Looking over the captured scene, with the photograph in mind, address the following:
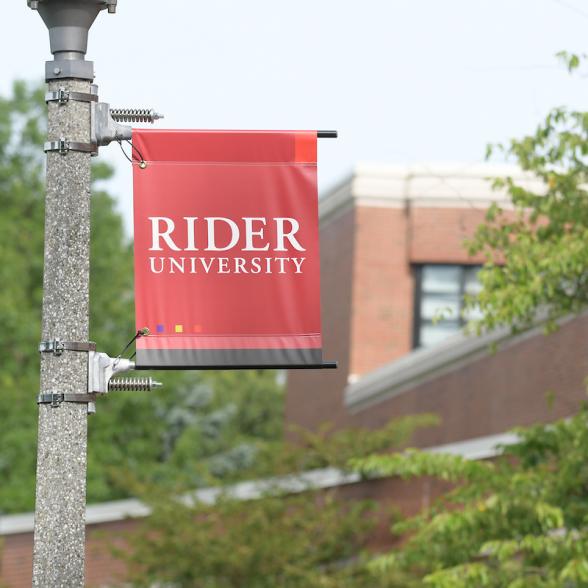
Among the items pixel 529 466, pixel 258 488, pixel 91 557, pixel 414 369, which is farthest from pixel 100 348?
pixel 529 466

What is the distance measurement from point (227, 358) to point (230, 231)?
2.02 ft

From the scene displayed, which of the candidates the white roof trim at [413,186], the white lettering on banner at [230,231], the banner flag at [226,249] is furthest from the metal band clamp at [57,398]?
the white roof trim at [413,186]

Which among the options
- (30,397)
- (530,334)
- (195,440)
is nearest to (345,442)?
(530,334)

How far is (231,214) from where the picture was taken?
7.70m

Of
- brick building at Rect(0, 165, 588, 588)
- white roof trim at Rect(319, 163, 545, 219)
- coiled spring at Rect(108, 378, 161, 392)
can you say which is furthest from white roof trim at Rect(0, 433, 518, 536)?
coiled spring at Rect(108, 378, 161, 392)

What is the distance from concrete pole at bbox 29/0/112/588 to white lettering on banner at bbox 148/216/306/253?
47 centimetres

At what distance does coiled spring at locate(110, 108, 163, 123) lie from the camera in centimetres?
765

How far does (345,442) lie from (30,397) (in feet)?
58.9

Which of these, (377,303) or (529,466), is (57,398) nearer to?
(529,466)

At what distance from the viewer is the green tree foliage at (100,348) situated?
47.0m

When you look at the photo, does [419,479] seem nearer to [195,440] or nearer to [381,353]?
[381,353]

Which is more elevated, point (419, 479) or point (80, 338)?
point (80, 338)

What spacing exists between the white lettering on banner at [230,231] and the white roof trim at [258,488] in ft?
62.1

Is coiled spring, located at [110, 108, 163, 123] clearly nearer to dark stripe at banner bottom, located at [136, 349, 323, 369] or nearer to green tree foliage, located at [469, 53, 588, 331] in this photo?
dark stripe at banner bottom, located at [136, 349, 323, 369]
